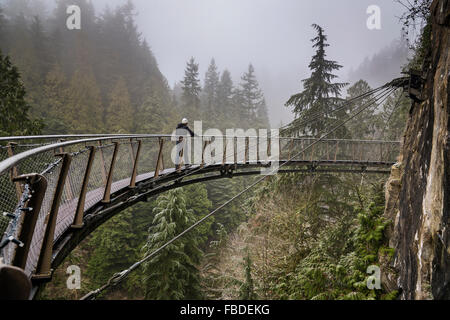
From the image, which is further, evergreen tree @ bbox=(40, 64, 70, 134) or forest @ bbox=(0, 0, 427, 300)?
evergreen tree @ bbox=(40, 64, 70, 134)

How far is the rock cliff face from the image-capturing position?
2928 mm

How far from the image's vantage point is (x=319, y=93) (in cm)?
1147

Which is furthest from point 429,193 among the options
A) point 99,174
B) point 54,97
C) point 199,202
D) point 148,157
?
point 54,97

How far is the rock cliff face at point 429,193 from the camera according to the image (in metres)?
2.93

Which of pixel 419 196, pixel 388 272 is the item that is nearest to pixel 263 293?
pixel 388 272

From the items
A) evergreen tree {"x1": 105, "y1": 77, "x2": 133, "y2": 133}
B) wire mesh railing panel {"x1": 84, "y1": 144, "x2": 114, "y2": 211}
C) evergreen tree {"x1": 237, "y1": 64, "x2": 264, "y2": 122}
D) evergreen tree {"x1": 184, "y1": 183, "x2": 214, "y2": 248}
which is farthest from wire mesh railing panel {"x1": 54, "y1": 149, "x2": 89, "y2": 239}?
evergreen tree {"x1": 237, "y1": 64, "x2": 264, "y2": 122}

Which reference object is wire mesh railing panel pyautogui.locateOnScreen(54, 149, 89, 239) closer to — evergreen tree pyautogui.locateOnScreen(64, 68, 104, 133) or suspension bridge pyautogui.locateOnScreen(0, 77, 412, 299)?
suspension bridge pyautogui.locateOnScreen(0, 77, 412, 299)

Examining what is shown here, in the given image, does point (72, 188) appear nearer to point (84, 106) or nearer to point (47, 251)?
point (47, 251)

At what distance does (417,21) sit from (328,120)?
228 inches

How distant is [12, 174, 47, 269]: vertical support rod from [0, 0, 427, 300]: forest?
204 inches

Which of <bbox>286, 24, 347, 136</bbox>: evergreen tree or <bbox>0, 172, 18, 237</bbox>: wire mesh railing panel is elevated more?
<bbox>286, 24, 347, 136</bbox>: evergreen tree

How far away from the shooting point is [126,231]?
65.1 ft

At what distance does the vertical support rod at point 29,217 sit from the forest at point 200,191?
5.18 metres

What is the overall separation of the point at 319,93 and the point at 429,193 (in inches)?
Answer: 363
